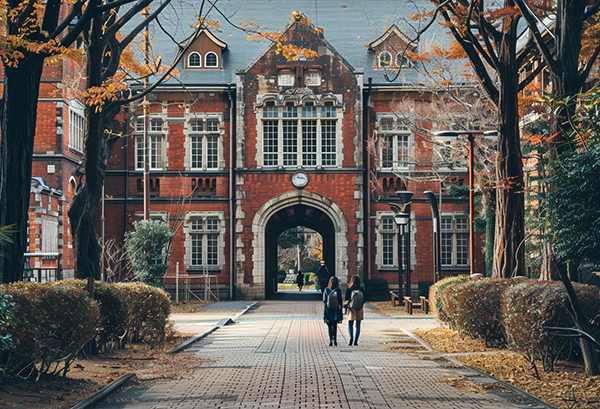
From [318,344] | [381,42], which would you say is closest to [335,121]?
[381,42]

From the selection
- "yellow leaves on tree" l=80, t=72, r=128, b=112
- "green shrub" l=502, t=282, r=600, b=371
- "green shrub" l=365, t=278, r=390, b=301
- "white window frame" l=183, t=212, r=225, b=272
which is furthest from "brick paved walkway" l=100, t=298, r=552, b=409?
"white window frame" l=183, t=212, r=225, b=272

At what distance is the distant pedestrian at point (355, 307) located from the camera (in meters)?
17.7

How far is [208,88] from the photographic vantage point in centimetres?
3869

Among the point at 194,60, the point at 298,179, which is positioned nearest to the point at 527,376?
the point at 298,179

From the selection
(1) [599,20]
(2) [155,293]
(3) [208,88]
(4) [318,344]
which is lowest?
(4) [318,344]

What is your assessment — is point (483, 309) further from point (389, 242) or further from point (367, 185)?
point (389, 242)

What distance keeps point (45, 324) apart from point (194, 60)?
103 ft

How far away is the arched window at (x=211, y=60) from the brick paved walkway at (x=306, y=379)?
76.2 feet

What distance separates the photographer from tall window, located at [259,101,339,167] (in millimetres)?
37656

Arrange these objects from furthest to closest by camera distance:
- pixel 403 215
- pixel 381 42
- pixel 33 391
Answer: pixel 381 42 → pixel 403 215 → pixel 33 391

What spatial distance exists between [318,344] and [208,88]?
22894 mm

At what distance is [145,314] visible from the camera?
678 inches

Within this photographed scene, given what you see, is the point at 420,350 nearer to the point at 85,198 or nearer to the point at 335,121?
the point at 85,198

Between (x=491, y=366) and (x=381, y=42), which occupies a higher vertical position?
(x=381, y=42)
